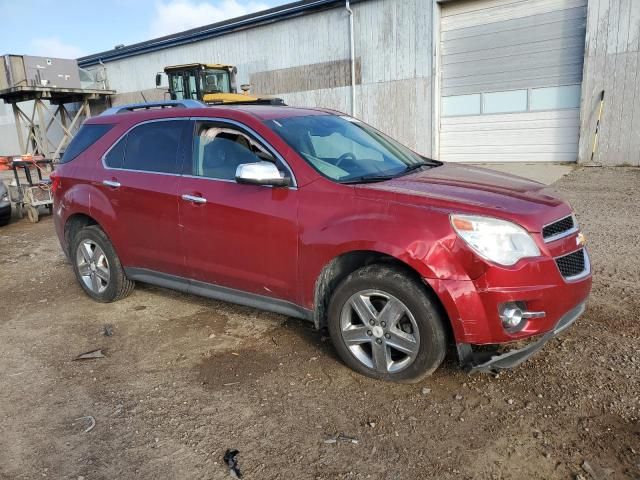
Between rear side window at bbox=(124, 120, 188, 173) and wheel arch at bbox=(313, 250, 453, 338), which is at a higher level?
rear side window at bbox=(124, 120, 188, 173)

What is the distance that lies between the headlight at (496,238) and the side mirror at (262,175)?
1232 millimetres

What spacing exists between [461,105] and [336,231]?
13.4m

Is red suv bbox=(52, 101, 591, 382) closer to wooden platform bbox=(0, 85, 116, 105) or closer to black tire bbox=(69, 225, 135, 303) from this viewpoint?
black tire bbox=(69, 225, 135, 303)

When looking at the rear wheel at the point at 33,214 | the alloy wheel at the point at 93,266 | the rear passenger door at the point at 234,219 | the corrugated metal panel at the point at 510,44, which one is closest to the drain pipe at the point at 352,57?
the corrugated metal panel at the point at 510,44

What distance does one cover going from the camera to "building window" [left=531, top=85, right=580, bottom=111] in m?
13.3

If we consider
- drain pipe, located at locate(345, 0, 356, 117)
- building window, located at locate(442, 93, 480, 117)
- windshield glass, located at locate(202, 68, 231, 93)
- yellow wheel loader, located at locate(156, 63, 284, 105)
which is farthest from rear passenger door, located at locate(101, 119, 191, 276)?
drain pipe, located at locate(345, 0, 356, 117)

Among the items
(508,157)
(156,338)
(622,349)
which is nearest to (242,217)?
(156,338)

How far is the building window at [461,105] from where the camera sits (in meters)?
15.0

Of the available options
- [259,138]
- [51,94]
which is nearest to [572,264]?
[259,138]

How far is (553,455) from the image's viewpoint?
2553 millimetres

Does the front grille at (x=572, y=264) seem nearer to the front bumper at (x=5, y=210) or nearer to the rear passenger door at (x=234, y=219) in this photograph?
the rear passenger door at (x=234, y=219)

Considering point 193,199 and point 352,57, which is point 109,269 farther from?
point 352,57

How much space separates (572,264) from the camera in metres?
3.15

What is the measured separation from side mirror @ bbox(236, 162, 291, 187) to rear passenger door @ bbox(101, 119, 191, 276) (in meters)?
0.91
